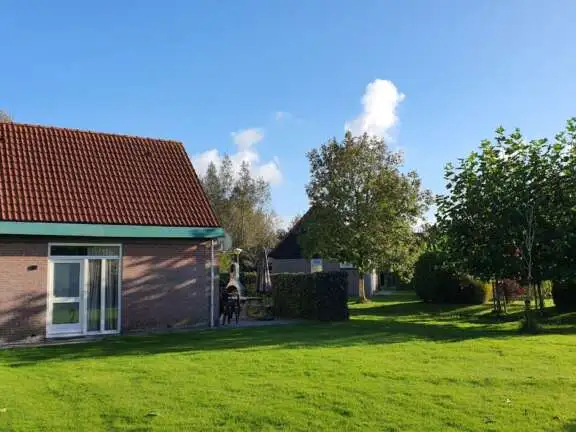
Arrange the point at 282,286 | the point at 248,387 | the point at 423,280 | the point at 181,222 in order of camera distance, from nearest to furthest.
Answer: the point at 248,387
the point at 181,222
the point at 282,286
the point at 423,280

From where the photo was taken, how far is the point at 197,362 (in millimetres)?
11266

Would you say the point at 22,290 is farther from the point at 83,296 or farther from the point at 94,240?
the point at 94,240

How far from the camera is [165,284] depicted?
674 inches

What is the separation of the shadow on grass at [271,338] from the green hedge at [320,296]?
0.71 m

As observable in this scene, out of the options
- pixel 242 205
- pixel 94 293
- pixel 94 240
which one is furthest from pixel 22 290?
pixel 242 205

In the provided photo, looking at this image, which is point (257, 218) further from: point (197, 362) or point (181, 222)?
point (197, 362)

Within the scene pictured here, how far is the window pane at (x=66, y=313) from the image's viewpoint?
15719 mm

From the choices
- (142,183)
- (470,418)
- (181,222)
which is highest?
(142,183)

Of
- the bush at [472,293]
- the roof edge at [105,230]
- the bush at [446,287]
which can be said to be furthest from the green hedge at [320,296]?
the bush at [472,293]

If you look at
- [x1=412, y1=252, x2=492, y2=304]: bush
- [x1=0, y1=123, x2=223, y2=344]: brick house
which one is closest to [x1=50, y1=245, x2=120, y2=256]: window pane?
[x1=0, y1=123, x2=223, y2=344]: brick house

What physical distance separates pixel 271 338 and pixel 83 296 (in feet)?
17.2

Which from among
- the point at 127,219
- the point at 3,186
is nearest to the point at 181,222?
the point at 127,219

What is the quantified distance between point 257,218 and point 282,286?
39.0 m

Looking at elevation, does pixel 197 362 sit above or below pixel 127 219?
below
